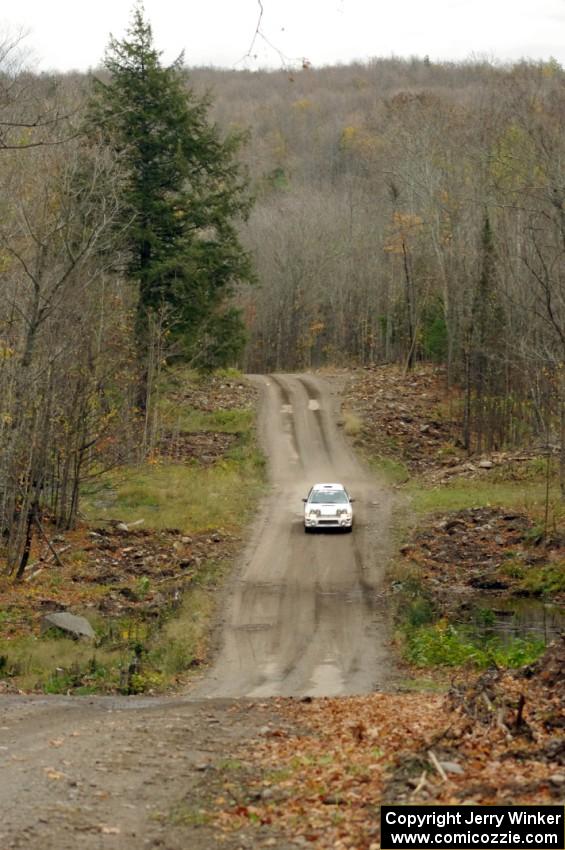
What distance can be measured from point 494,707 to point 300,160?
117 meters

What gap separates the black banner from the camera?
6879mm

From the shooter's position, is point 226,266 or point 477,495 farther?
point 226,266

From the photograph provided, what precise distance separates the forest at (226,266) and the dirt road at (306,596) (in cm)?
546

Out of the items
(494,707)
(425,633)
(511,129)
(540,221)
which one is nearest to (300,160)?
(511,129)

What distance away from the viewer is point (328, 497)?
114ft

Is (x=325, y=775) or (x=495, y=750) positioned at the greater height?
(x=495, y=750)

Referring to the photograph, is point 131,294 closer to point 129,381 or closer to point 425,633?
point 129,381

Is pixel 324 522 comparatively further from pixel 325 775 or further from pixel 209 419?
pixel 325 775

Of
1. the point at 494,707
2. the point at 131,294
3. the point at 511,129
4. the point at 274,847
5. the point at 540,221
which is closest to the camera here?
the point at 274,847

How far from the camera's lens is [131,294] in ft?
147

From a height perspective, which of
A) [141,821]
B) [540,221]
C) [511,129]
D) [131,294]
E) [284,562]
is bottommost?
[284,562]

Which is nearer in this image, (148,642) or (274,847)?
(274,847)

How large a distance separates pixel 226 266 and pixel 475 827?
1588 inches

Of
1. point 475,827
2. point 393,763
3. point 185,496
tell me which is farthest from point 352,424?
point 475,827
